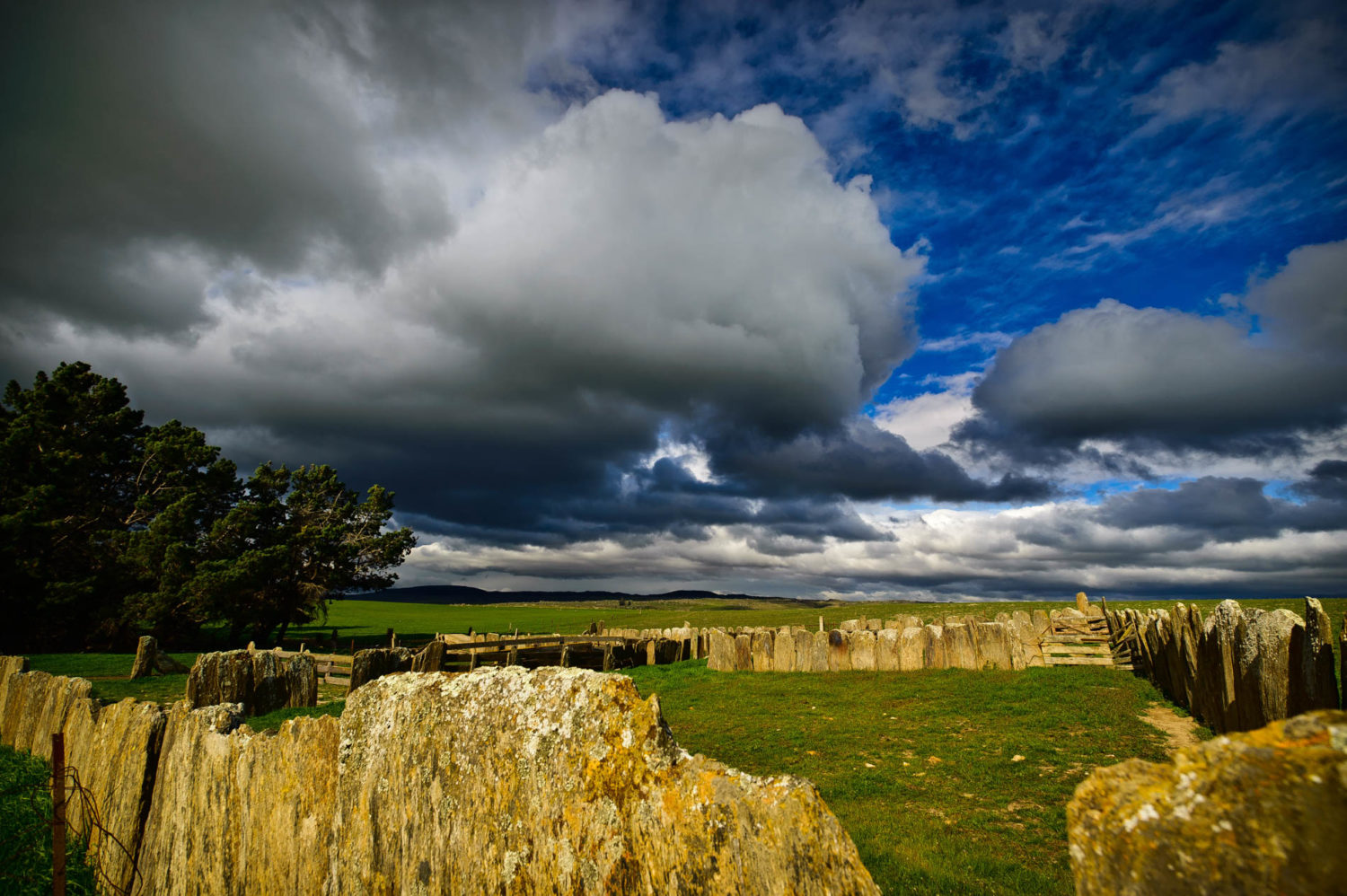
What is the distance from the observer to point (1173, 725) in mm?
12602

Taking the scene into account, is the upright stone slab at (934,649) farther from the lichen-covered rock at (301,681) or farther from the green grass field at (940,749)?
the lichen-covered rock at (301,681)

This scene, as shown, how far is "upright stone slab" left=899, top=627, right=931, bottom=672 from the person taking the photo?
862 inches

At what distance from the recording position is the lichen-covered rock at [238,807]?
13.8 ft

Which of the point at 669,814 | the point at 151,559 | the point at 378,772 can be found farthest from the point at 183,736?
the point at 151,559

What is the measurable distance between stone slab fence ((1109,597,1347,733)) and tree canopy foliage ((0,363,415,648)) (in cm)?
3737

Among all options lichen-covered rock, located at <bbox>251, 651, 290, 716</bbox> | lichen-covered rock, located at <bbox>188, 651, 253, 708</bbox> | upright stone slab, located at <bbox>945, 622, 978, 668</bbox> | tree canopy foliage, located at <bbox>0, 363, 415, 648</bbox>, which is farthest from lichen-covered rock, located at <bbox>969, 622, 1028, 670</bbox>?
tree canopy foliage, located at <bbox>0, 363, 415, 648</bbox>

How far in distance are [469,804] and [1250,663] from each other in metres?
9.92

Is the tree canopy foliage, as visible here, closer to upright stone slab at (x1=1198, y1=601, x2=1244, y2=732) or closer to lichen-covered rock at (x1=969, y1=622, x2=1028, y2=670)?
lichen-covered rock at (x1=969, y1=622, x2=1028, y2=670)

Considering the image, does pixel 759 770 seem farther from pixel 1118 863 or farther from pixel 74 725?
pixel 1118 863

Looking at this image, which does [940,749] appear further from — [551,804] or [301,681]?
[301,681]

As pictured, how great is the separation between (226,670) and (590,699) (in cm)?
1741

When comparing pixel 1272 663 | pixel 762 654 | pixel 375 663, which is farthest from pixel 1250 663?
pixel 375 663

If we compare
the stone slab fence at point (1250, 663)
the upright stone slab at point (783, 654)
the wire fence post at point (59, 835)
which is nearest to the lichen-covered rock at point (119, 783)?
the wire fence post at point (59, 835)

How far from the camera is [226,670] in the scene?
632 inches
